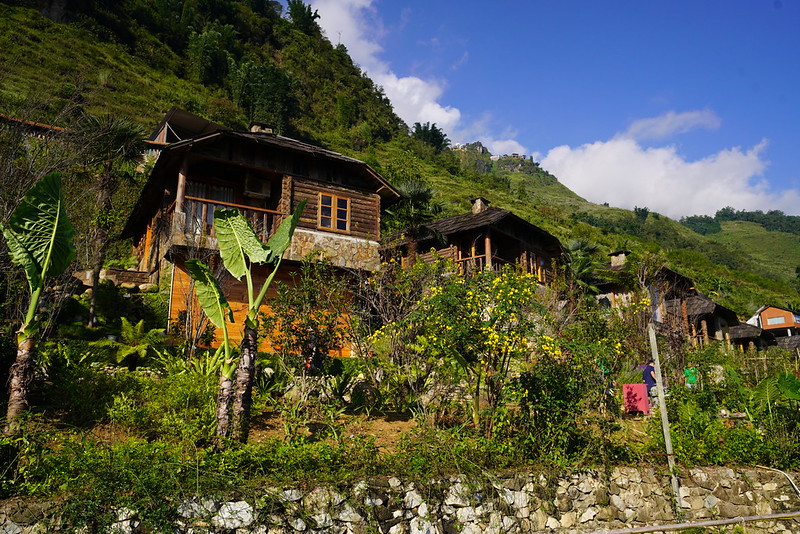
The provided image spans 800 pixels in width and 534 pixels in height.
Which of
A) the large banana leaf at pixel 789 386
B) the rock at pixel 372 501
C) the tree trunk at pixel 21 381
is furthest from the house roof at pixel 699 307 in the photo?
the tree trunk at pixel 21 381

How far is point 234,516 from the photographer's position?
593 centimetres

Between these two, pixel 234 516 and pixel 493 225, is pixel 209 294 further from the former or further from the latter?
pixel 493 225

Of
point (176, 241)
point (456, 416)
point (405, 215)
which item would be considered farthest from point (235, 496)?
point (405, 215)

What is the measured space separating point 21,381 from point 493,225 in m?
18.7

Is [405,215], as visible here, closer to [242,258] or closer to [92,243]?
[92,243]

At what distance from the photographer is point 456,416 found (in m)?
10.1

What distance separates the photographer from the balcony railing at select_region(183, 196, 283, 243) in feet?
48.6

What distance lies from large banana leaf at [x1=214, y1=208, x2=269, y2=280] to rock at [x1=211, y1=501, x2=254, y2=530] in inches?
141

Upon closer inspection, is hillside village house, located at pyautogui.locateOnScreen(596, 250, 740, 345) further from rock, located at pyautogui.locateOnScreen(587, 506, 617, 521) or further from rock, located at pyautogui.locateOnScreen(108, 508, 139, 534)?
rock, located at pyautogui.locateOnScreen(108, 508, 139, 534)

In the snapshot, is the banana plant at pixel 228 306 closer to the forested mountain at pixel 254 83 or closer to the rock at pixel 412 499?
the rock at pixel 412 499

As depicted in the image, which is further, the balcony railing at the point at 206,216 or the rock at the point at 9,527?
the balcony railing at the point at 206,216

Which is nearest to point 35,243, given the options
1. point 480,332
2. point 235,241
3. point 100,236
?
point 235,241

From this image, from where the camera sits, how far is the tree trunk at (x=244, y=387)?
24.0 feet

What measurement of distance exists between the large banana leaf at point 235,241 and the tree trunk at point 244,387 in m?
1.31
